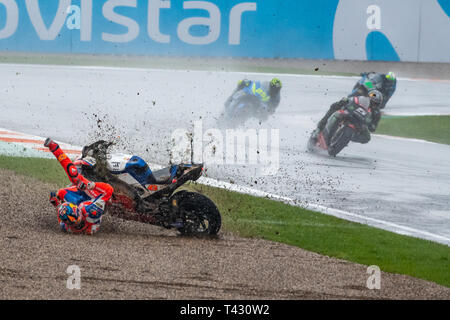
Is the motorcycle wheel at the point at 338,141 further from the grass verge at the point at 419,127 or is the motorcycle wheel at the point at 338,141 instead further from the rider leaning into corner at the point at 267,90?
the rider leaning into corner at the point at 267,90

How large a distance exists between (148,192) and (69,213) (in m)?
0.87

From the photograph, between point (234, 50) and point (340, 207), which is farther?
point (234, 50)

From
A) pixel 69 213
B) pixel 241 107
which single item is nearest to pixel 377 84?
pixel 241 107

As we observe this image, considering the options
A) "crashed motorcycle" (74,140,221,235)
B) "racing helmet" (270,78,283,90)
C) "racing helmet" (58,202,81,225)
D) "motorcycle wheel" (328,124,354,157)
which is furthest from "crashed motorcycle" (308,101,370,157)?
"racing helmet" (58,202,81,225)

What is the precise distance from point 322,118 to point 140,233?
6.53 meters

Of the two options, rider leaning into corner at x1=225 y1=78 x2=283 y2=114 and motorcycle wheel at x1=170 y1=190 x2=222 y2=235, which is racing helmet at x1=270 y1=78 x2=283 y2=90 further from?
motorcycle wheel at x1=170 y1=190 x2=222 y2=235

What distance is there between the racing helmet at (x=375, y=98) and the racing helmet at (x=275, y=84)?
64.9 inches

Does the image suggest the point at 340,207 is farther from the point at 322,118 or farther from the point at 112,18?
the point at 112,18

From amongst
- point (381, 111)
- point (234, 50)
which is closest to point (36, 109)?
point (234, 50)

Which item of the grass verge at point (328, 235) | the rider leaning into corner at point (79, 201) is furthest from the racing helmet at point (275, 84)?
the rider leaning into corner at point (79, 201)

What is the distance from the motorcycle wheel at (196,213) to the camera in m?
8.12

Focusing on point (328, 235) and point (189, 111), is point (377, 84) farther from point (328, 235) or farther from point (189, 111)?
point (328, 235)

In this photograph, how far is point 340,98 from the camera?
1462 cm

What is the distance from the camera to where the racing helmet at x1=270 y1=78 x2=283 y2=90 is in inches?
565
